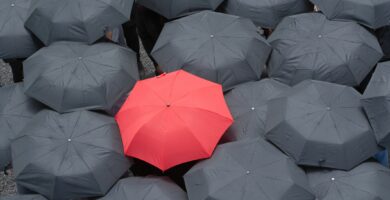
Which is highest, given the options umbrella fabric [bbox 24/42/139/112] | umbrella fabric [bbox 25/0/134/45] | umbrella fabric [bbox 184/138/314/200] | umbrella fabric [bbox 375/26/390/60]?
umbrella fabric [bbox 25/0/134/45]

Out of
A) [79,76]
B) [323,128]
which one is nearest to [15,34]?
[79,76]

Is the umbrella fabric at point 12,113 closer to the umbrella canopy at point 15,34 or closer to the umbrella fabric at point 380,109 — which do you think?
the umbrella canopy at point 15,34

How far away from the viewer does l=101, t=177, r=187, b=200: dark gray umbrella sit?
14.3 feet

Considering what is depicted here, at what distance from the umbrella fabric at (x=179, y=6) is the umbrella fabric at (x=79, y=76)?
2.61 ft

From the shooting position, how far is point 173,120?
4.61 metres

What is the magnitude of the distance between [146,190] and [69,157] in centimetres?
72

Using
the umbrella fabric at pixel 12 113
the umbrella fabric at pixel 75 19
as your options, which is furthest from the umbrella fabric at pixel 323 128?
the umbrella fabric at pixel 12 113

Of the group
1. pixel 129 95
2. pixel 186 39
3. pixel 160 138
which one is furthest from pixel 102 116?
pixel 186 39

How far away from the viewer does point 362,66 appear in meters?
5.21

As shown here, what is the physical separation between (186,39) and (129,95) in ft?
2.84

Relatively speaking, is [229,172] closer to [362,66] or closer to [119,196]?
[119,196]

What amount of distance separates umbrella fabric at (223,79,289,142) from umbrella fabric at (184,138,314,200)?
0.31 meters

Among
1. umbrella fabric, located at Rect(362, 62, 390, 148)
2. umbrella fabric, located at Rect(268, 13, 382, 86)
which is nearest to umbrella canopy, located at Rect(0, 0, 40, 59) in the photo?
umbrella fabric, located at Rect(268, 13, 382, 86)

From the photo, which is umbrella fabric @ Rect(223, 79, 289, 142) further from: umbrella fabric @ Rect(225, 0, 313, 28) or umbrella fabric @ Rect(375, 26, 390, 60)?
umbrella fabric @ Rect(375, 26, 390, 60)
